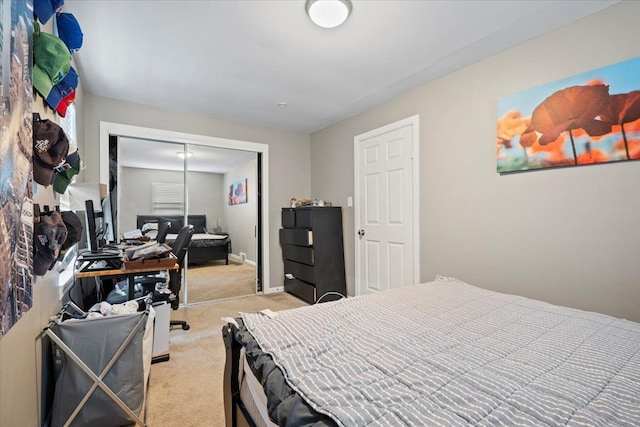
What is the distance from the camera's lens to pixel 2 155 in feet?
2.61

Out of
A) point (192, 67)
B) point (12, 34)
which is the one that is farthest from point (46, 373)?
point (192, 67)

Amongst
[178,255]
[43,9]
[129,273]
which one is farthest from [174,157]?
[43,9]

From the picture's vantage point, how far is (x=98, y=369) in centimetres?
150

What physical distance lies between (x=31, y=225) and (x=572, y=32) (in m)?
3.20

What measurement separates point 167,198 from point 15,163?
3050 mm

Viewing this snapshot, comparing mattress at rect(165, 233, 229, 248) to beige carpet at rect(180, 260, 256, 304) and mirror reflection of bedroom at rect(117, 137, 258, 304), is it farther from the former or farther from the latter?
beige carpet at rect(180, 260, 256, 304)

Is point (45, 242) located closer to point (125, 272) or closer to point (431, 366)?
point (125, 272)

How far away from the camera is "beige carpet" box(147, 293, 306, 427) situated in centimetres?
164

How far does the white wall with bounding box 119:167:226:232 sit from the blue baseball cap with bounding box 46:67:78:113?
2.02 meters

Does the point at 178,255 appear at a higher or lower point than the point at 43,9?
lower

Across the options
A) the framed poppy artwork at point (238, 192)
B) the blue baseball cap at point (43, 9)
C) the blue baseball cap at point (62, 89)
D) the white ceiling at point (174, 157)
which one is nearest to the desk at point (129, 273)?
the blue baseball cap at point (62, 89)

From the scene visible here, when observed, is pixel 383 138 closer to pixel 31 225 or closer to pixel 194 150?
pixel 194 150

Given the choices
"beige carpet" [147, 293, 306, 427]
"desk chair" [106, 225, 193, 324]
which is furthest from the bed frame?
"desk chair" [106, 225, 193, 324]

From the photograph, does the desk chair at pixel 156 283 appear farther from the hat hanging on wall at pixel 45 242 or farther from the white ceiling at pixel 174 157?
the white ceiling at pixel 174 157
